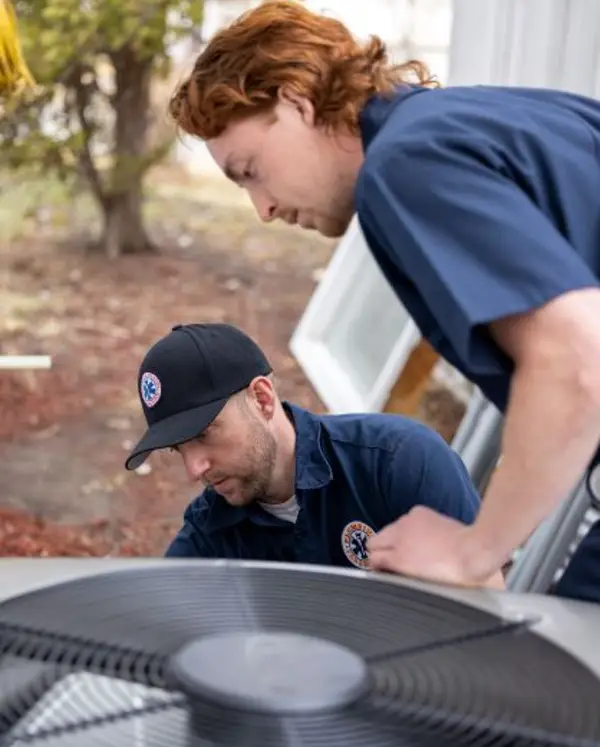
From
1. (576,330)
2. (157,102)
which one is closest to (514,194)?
(576,330)

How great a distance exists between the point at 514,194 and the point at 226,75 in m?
0.39

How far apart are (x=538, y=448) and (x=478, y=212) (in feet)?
0.75

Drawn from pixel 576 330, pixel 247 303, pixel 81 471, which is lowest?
pixel 81 471

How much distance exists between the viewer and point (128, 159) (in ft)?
11.9

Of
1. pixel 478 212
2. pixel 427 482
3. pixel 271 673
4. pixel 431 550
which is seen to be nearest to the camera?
pixel 271 673

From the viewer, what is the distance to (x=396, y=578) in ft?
4.20

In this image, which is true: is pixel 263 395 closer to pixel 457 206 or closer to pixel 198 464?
pixel 198 464

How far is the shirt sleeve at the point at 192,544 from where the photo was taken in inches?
78.0

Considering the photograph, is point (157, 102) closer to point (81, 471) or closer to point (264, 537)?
point (81, 471)

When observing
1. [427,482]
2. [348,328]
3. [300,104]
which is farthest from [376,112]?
[348,328]

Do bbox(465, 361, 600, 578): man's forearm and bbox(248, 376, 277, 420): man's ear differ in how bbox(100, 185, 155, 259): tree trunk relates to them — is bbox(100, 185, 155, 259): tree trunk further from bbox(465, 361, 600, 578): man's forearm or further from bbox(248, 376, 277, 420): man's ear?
bbox(465, 361, 600, 578): man's forearm

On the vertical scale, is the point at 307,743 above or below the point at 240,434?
above

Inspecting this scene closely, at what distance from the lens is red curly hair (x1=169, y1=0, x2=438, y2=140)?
1328mm

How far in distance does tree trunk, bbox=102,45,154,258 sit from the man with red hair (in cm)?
220
